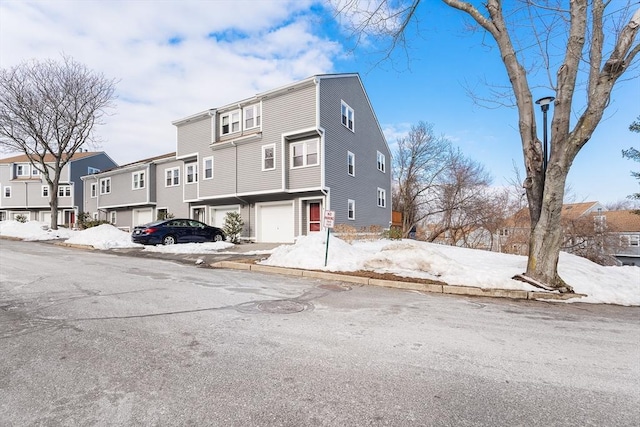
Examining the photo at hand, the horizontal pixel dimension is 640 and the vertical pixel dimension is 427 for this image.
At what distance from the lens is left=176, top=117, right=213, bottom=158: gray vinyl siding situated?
20.7m

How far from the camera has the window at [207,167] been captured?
20203mm

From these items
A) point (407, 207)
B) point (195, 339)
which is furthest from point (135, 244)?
point (407, 207)

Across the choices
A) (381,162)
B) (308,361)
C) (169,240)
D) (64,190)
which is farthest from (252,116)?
(64,190)

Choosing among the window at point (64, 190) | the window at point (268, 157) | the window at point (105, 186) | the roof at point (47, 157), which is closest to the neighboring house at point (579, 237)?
the window at point (268, 157)

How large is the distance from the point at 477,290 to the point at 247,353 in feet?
18.1

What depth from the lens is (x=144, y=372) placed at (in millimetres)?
2951

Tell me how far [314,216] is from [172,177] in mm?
13402

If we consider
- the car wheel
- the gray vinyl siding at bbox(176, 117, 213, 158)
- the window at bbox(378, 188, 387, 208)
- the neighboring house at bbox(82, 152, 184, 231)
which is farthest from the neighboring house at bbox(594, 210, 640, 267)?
the neighboring house at bbox(82, 152, 184, 231)

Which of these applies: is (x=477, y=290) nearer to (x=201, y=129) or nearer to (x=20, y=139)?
(x=201, y=129)

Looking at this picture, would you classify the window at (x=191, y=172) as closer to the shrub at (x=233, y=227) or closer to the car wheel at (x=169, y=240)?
the shrub at (x=233, y=227)

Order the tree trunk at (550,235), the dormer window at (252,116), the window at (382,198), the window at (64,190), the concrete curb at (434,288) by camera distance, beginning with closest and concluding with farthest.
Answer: the concrete curb at (434,288)
the tree trunk at (550,235)
the dormer window at (252,116)
the window at (382,198)
the window at (64,190)

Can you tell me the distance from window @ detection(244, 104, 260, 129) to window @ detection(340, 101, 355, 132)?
16.8 feet

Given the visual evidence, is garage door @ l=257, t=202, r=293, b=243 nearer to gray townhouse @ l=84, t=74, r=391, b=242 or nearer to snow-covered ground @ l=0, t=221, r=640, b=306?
gray townhouse @ l=84, t=74, r=391, b=242

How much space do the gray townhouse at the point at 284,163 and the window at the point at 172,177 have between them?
77mm
